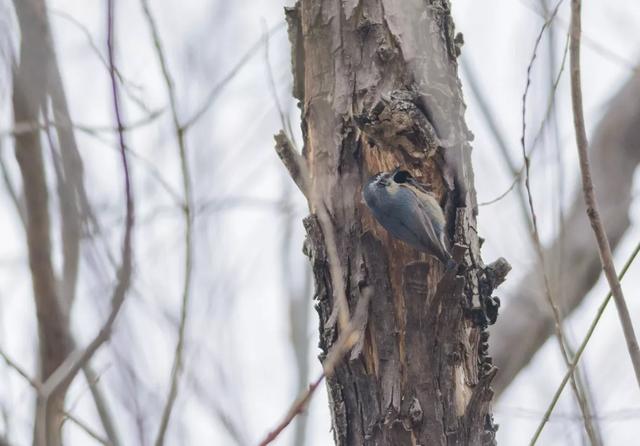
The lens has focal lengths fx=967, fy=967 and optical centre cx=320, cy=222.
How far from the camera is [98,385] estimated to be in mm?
1517

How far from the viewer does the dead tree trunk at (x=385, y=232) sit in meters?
1.72

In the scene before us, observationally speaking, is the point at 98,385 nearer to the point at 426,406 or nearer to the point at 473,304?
the point at 426,406

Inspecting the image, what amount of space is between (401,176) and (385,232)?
11 cm

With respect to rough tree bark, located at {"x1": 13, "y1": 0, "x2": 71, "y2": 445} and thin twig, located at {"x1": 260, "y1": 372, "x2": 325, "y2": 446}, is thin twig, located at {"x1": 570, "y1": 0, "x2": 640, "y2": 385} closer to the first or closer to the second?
thin twig, located at {"x1": 260, "y1": 372, "x2": 325, "y2": 446}

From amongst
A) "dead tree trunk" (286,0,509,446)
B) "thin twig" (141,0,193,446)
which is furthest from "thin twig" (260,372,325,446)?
"dead tree trunk" (286,0,509,446)

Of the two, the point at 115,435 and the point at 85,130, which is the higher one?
the point at 85,130

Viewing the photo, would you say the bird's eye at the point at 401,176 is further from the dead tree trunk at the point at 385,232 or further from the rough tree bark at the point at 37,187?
the rough tree bark at the point at 37,187

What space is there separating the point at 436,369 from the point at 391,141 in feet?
1.41

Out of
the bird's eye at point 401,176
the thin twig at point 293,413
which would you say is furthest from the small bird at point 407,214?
the thin twig at point 293,413

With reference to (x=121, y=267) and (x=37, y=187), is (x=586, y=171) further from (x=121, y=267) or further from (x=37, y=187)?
(x=37, y=187)

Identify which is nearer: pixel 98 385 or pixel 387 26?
pixel 98 385

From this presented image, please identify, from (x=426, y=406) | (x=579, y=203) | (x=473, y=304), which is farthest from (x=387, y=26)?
(x=579, y=203)

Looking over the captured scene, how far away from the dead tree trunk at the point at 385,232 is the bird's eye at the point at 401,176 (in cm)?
3

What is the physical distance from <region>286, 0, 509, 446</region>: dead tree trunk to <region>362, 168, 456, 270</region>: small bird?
41 mm
